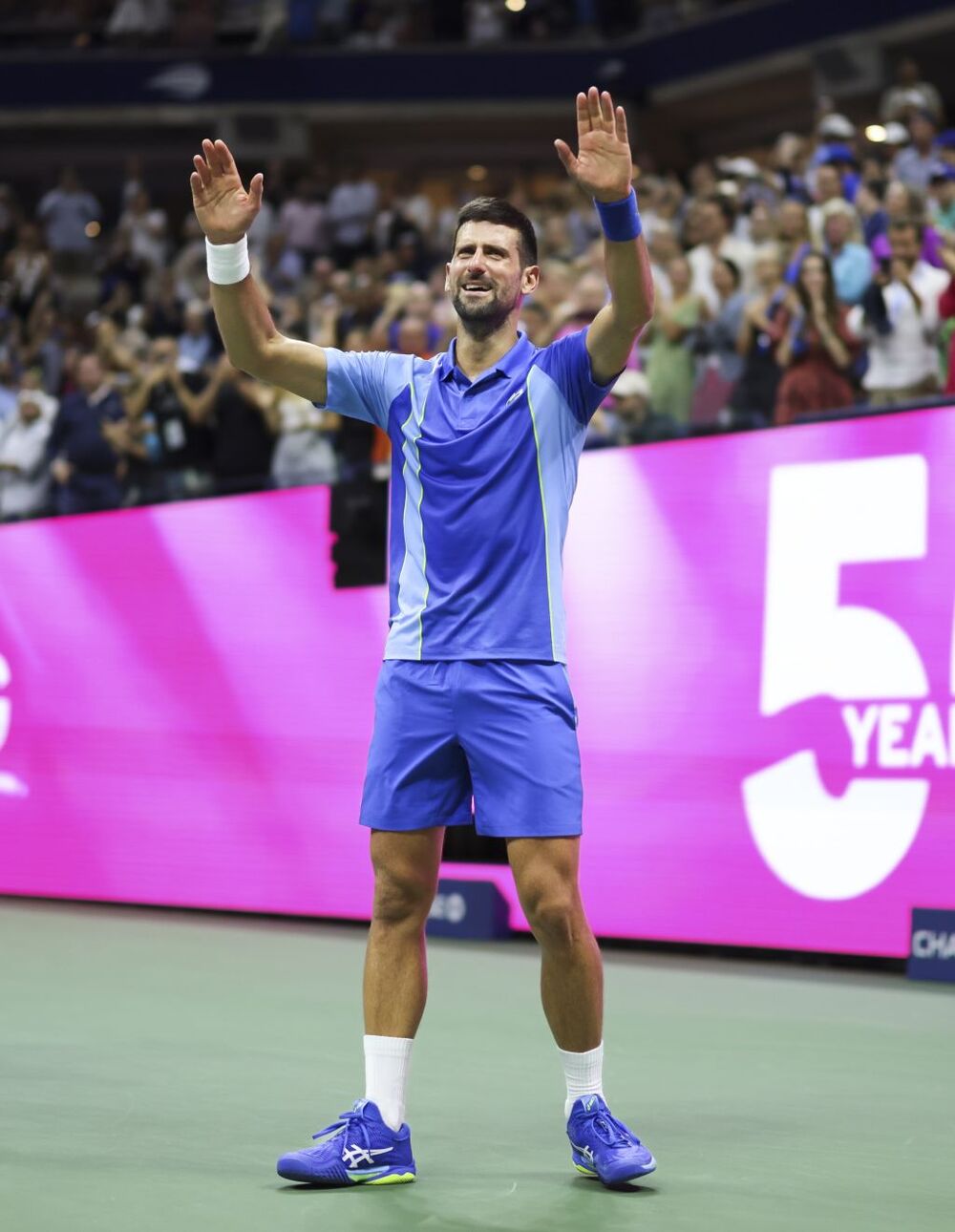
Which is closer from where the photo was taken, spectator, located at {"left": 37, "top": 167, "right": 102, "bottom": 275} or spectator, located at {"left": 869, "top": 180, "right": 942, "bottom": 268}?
spectator, located at {"left": 869, "top": 180, "right": 942, "bottom": 268}

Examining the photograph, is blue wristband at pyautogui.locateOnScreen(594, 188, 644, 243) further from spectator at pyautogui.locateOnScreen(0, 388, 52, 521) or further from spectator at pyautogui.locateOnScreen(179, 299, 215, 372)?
spectator at pyautogui.locateOnScreen(179, 299, 215, 372)

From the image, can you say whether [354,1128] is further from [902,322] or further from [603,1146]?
[902,322]

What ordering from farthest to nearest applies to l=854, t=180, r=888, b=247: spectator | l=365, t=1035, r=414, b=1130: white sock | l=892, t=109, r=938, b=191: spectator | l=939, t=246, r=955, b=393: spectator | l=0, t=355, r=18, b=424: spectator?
l=0, t=355, r=18, b=424: spectator, l=892, t=109, r=938, b=191: spectator, l=854, t=180, r=888, b=247: spectator, l=939, t=246, r=955, b=393: spectator, l=365, t=1035, r=414, b=1130: white sock

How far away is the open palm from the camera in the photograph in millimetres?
4340

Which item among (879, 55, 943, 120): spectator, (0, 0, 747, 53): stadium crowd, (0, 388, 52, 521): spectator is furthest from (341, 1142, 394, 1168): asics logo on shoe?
(0, 0, 747, 53): stadium crowd

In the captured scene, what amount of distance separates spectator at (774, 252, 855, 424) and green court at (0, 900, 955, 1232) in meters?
3.06

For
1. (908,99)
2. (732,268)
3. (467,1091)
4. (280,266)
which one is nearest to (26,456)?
(732,268)

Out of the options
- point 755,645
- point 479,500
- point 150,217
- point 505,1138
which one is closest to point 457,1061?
point 505,1138

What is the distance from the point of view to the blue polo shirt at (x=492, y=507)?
4.61 meters

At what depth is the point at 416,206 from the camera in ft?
68.9

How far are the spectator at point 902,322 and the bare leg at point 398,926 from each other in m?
5.81

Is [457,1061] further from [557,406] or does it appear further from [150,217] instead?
[150,217]

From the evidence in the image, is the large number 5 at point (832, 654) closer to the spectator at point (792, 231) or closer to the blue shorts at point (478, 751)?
the blue shorts at point (478, 751)

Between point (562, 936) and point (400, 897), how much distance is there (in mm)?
401
